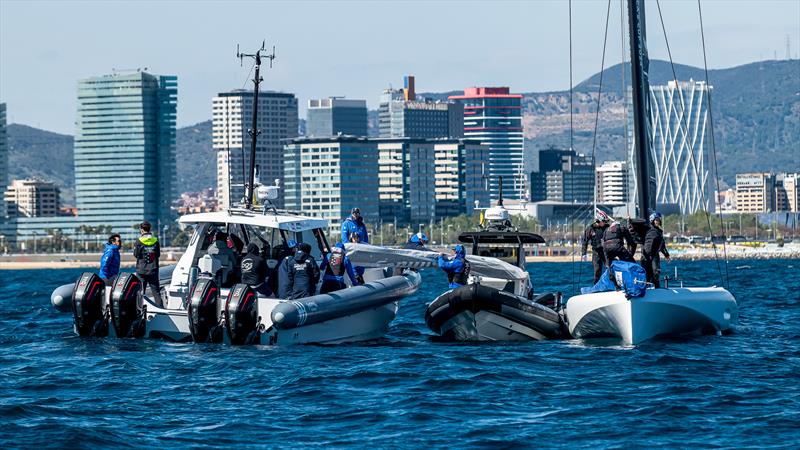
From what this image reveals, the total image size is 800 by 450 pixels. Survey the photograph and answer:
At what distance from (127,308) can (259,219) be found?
343 centimetres

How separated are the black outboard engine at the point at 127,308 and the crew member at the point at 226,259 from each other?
74.3 inches

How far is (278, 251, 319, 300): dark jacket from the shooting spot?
2886 centimetres

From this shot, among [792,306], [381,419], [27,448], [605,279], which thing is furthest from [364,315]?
[792,306]

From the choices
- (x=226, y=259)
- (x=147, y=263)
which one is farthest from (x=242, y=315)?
(x=147, y=263)

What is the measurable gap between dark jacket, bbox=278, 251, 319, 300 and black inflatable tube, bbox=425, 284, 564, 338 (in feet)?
9.10

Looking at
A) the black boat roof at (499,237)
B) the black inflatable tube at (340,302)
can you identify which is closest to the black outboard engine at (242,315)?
the black inflatable tube at (340,302)

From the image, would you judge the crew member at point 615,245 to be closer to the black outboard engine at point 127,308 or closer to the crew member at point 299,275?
the crew member at point 299,275

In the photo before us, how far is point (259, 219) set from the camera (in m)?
30.4

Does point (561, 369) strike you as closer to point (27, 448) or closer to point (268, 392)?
point (268, 392)

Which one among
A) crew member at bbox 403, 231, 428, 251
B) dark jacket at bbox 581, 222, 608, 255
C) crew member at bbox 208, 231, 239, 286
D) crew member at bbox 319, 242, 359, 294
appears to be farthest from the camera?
crew member at bbox 403, 231, 428, 251

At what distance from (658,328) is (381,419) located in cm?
1013

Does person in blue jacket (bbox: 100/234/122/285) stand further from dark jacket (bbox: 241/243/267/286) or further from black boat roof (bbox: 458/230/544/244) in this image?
black boat roof (bbox: 458/230/544/244)

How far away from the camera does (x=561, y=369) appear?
84.5 feet

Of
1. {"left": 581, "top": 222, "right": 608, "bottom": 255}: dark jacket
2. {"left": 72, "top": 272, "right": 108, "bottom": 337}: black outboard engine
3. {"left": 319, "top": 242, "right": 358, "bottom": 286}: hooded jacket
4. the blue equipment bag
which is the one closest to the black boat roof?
{"left": 581, "top": 222, "right": 608, "bottom": 255}: dark jacket
